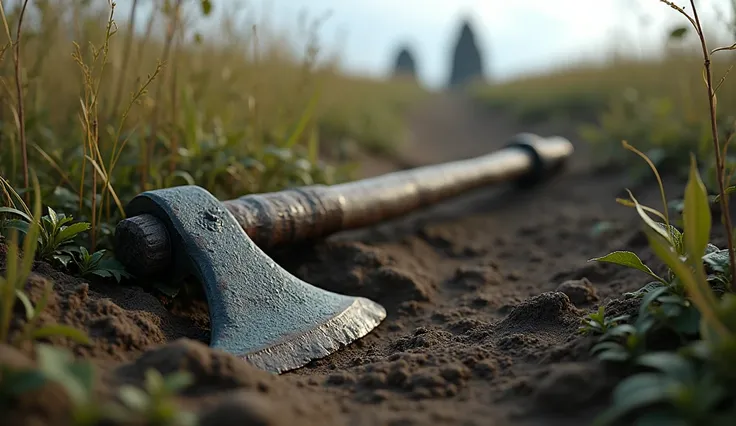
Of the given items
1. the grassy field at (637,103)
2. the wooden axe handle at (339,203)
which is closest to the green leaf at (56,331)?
the wooden axe handle at (339,203)

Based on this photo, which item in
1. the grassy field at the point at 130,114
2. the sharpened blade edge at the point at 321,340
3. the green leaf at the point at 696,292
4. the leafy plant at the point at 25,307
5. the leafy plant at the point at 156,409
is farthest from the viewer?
the grassy field at the point at 130,114

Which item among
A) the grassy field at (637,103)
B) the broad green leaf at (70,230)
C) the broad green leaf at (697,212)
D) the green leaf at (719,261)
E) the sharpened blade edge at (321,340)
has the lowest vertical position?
the sharpened blade edge at (321,340)

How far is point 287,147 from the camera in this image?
3.18 m

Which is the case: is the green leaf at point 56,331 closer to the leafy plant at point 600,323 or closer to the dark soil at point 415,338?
the dark soil at point 415,338

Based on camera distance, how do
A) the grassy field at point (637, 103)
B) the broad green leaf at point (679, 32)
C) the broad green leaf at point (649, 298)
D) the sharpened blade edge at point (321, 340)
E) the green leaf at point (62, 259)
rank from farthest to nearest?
the grassy field at point (637, 103)
the broad green leaf at point (679, 32)
the green leaf at point (62, 259)
the sharpened blade edge at point (321, 340)
the broad green leaf at point (649, 298)

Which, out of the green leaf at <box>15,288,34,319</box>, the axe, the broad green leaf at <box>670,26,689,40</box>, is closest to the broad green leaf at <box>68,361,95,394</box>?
the green leaf at <box>15,288,34,319</box>

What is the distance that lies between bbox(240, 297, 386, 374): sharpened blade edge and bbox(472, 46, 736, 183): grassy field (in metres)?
1.18

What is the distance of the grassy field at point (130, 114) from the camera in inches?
85.3

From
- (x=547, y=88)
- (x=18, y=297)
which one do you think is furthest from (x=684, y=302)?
(x=547, y=88)

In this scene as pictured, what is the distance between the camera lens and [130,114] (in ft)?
10.5

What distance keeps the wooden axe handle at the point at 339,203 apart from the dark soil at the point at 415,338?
0.58 ft

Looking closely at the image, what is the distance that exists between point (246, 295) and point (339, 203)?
78cm

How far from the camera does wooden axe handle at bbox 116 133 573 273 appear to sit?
1887 mm

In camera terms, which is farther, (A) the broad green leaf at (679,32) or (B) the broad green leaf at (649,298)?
(A) the broad green leaf at (679,32)
